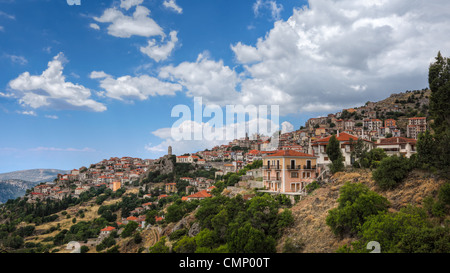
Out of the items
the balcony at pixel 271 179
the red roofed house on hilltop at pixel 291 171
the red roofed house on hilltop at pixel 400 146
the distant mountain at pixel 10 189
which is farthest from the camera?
the distant mountain at pixel 10 189

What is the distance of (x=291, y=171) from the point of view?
25.2 meters

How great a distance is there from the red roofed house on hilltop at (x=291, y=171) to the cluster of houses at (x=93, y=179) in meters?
71.0

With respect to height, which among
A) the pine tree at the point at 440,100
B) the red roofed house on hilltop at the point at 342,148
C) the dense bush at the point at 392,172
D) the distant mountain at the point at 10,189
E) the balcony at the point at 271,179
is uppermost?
the pine tree at the point at 440,100

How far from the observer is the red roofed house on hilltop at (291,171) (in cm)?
2498

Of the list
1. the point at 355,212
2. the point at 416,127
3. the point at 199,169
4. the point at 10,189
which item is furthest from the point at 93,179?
the point at 10,189

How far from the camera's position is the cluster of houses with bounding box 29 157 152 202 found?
85875 mm

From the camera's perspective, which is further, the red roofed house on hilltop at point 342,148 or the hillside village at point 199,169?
the hillside village at point 199,169

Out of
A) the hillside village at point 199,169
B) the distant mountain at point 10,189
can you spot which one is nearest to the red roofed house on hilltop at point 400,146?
the hillside village at point 199,169

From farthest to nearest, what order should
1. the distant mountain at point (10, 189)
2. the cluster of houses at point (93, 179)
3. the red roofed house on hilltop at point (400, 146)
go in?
the distant mountain at point (10, 189)
the cluster of houses at point (93, 179)
the red roofed house on hilltop at point (400, 146)

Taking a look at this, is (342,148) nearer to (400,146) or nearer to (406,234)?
(400,146)

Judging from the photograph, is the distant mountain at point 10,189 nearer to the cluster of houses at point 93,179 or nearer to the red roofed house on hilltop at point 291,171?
the cluster of houses at point 93,179

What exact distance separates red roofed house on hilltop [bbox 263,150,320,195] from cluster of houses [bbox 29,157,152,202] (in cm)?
7097
